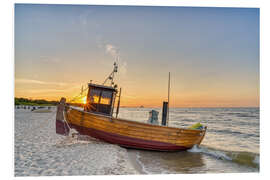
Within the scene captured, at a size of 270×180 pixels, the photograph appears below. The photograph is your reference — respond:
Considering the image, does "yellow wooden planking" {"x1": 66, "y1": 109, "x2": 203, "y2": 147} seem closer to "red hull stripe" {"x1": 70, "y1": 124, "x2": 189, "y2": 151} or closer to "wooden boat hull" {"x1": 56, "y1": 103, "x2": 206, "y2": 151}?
"wooden boat hull" {"x1": 56, "y1": 103, "x2": 206, "y2": 151}

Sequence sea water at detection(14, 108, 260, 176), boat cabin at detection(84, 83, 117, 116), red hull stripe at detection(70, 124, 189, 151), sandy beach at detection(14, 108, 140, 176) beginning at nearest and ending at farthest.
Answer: sandy beach at detection(14, 108, 140, 176) → sea water at detection(14, 108, 260, 176) → red hull stripe at detection(70, 124, 189, 151) → boat cabin at detection(84, 83, 117, 116)

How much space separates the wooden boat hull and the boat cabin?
0.41 meters

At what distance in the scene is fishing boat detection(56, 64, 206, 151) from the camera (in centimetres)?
643

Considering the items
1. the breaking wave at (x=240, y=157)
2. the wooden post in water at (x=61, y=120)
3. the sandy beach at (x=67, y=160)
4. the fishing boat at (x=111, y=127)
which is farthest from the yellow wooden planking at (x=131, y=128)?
the breaking wave at (x=240, y=157)

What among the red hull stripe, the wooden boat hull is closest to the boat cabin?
the wooden boat hull

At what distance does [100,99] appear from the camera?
22.9ft

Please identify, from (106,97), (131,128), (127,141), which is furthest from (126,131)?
(106,97)

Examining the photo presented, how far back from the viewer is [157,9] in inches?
234

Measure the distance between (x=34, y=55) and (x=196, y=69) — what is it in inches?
261

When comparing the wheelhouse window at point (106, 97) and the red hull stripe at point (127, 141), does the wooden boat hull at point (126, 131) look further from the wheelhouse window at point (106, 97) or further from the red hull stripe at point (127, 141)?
the wheelhouse window at point (106, 97)

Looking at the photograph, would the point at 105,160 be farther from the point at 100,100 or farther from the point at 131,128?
the point at 100,100

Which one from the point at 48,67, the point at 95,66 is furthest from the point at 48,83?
the point at 95,66
